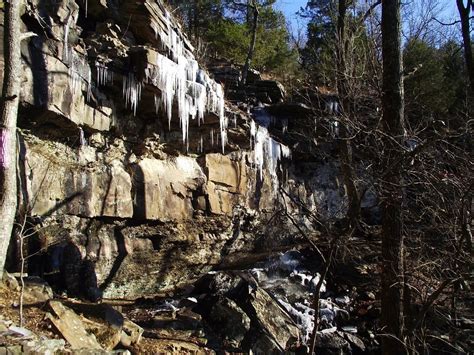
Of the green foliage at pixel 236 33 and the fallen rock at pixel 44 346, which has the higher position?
the green foliage at pixel 236 33

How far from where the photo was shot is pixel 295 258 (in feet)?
38.9

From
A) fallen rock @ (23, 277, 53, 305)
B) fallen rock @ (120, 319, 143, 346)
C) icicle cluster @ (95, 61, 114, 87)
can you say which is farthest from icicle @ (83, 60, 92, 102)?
fallen rock @ (120, 319, 143, 346)

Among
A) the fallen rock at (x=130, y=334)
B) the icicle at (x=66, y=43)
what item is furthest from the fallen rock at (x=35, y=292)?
the icicle at (x=66, y=43)

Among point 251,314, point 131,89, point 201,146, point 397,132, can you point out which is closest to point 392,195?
point 397,132

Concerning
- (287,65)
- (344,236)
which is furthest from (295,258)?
(287,65)

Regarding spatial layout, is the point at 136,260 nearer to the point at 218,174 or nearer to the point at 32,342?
the point at 218,174

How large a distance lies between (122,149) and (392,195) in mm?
6426

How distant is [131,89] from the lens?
350 inches

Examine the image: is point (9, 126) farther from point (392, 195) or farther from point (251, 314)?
point (392, 195)

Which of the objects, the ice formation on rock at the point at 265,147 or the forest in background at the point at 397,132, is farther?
the ice formation on rock at the point at 265,147

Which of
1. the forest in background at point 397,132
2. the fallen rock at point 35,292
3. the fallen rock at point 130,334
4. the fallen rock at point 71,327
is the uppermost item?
the forest in background at point 397,132

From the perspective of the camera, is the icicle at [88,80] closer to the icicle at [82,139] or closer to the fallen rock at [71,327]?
the icicle at [82,139]

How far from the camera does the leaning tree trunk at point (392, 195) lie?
533 cm

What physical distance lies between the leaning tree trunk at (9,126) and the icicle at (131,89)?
10.1 feet
